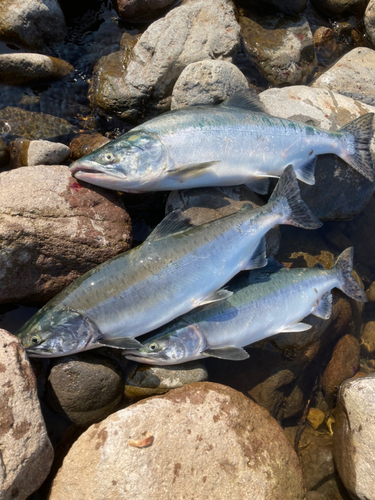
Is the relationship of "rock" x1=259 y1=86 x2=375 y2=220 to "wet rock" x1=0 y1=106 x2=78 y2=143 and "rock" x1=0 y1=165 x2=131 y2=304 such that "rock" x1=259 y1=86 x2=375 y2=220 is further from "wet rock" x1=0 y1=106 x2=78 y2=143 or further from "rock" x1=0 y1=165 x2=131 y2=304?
"wet rock" x1=0 y1=106 x2=78 y2=143

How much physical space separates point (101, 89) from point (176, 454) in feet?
16.2

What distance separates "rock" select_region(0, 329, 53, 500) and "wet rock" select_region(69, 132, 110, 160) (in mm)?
2637

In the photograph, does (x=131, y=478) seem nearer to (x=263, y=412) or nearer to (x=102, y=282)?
(x=263, y=412)

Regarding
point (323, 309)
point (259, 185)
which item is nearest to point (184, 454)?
point (323, 309)

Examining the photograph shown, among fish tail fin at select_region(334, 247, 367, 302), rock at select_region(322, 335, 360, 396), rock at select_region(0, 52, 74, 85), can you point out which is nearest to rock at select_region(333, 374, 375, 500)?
rock at select_region(322, 335, 360, 396)

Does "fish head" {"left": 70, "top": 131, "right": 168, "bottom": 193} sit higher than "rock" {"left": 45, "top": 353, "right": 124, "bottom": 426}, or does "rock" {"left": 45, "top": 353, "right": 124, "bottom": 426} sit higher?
"fish head" {"left": 70, "top": 131, "right": 168, "bottom": 193}

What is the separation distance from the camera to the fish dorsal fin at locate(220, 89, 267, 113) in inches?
Result: 182

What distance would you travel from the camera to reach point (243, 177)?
450 centimetres

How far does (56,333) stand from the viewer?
11.7 feet

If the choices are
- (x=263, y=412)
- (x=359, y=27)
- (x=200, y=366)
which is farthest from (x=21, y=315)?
(x=359, y=27)

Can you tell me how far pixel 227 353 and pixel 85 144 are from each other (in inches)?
133

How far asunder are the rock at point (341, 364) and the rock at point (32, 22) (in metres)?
6.60

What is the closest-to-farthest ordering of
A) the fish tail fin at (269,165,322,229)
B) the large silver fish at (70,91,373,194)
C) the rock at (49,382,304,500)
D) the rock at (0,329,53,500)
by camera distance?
the rock at (0,329,53,500) < the rock at (49,382,304,500) < the large silver fish at (70,91,373,194) < the fish tail fin at (269,165,322,229)

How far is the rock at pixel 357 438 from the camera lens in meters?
3.96
